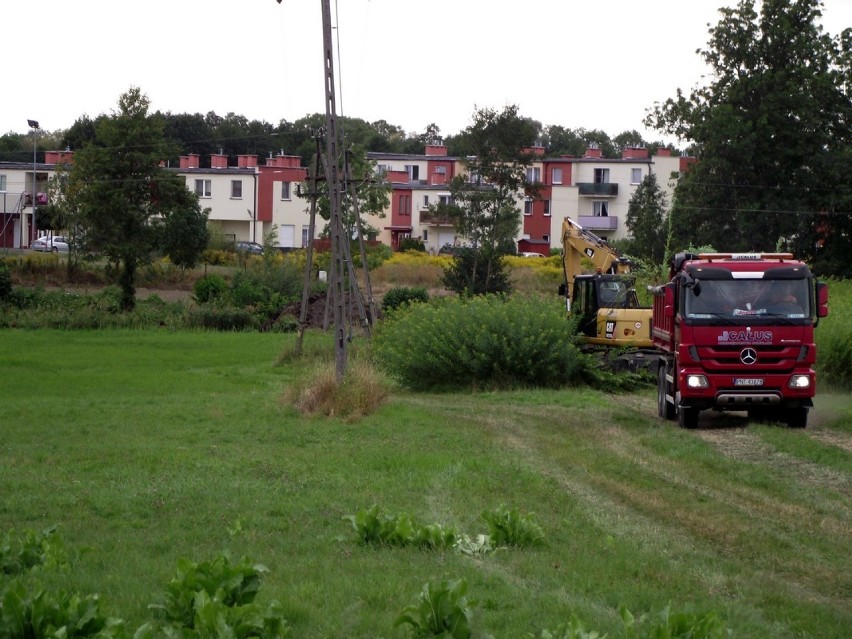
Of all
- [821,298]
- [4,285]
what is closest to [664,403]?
[821,298]

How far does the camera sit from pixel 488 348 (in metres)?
27.7

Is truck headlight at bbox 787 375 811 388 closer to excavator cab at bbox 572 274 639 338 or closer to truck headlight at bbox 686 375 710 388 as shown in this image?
truck headlight at bbox 686 375 710 388

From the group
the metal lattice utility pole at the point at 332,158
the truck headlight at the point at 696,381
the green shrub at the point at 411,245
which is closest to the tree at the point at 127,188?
the metal lattice utility pole at the point at 332,158

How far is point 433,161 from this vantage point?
10138cm

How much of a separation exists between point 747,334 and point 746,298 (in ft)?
2.03

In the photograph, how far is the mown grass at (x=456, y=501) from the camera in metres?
7.82

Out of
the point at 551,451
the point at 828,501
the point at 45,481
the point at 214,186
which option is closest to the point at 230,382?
the point at 551,451

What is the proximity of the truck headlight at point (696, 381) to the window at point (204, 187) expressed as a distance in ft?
248

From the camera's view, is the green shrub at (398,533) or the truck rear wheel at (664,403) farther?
the truck rear wheel at (664,403)

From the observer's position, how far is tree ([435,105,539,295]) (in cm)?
6059

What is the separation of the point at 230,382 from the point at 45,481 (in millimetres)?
17190

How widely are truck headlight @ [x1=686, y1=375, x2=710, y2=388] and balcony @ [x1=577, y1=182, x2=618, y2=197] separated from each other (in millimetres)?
76271

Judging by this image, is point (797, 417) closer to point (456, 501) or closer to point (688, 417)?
point (688, 417)

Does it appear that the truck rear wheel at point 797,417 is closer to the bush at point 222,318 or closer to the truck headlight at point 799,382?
the truck headlight at point 799,382
